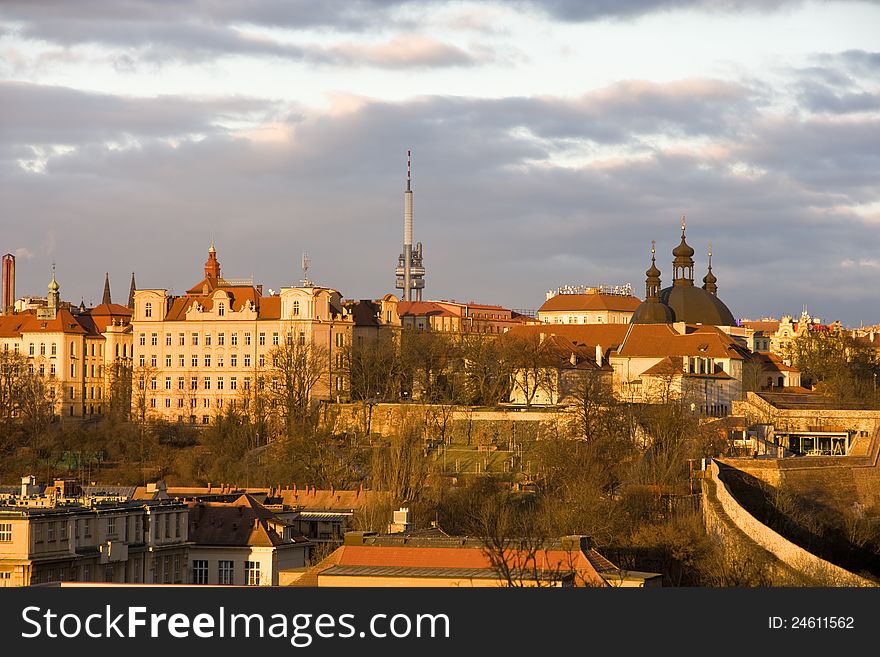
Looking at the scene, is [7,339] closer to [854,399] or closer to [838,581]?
[854,399]

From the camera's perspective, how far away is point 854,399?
10038 centimetres

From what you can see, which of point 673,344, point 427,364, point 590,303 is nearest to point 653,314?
point 673,344

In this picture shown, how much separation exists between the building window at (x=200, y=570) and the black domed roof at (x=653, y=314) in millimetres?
64633

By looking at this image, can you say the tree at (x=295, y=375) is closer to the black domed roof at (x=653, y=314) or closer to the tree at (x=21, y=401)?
the tree at (x=21, y=401)

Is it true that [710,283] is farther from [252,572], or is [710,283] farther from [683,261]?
[252,572]

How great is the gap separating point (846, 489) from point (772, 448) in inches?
363

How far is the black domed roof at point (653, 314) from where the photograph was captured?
123m

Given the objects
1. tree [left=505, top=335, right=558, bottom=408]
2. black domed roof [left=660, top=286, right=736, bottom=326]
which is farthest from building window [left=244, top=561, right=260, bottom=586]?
black domed roof [left=660, top=286, right=736, bottom=326]

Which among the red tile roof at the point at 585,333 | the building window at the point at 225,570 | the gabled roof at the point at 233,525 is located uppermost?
the red tile roof at the point at 585,333

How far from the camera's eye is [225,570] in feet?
203

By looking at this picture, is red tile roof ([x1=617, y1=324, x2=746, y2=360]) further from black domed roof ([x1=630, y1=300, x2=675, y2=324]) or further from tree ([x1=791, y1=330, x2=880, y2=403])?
black domed roof ([x1=630, y1=300, x2=675, y2=324])

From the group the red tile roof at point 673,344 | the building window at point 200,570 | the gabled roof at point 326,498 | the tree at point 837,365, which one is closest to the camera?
the building window at point 200,570

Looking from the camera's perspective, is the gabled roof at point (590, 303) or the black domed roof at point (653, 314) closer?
the black domed roof at point (653, 314)

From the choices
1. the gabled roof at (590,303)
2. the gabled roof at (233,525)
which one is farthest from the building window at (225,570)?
the gabled roof at (590,303)
